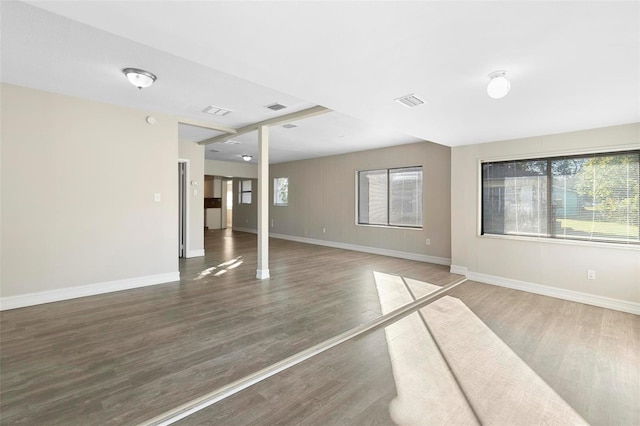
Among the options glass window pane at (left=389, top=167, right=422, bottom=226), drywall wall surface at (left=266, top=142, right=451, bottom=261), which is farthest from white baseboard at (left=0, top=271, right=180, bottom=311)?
glass window pane at (left=389, top=167, right=422, bottom=226)

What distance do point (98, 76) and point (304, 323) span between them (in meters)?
3.46

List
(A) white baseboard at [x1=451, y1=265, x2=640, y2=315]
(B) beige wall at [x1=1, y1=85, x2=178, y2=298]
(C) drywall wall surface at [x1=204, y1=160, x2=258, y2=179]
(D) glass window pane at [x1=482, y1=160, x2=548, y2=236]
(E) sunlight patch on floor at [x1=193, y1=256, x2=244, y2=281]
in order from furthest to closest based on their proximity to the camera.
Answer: (C) drywall wall surface at [x1=204, y1=160, x2=258, y2=179] < (E) sunlight patch on floor at [x1=193, y1=256, x2=244, y2=281] < (D) glass window pane at [x1=482, y1=160, x2=548, y2=236] < (A) white baseboard at [x1=451, y1=265, x2=640, y2=315] < (B) beige wall at [x1=1, y1=85, x2=178, y2=298]

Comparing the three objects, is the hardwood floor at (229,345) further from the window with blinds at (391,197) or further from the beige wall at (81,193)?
the window with blinds at (391,197)

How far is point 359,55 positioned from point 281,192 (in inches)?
326

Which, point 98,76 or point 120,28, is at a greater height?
point 98,76

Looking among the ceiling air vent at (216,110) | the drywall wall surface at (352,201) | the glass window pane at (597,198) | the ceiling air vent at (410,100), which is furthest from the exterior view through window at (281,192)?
the glass window pane at (597,198)

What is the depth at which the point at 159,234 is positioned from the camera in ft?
15.2

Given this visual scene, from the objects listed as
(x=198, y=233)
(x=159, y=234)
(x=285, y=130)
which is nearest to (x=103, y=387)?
A: (x=159, y=234)

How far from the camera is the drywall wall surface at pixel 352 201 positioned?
6.19 m

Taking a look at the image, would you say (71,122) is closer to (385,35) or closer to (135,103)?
(135,103)

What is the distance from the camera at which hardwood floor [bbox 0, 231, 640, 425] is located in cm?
191

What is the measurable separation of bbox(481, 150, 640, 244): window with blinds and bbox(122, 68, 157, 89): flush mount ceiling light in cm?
507

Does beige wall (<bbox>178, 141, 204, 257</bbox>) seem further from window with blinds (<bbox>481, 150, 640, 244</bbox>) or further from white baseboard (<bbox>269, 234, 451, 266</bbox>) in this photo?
window with blinds (<bbox>481, 150, 640, 244</bbox>)

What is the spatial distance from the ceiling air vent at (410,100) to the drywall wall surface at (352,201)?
3.27 metres
